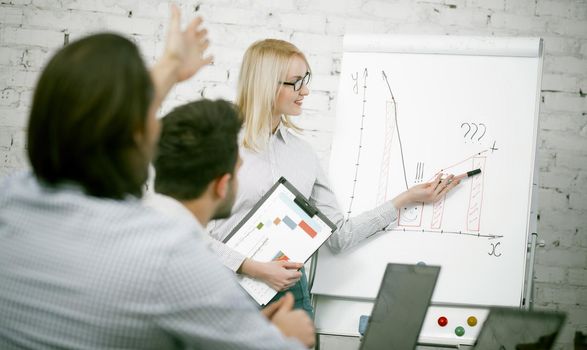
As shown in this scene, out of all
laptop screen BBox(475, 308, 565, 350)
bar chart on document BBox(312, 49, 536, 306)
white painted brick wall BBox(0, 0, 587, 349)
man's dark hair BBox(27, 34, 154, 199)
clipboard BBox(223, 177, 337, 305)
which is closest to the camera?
man's dark hair BBox(27, 34, 154, 199)

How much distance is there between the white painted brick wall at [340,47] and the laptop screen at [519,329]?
47.6 inches

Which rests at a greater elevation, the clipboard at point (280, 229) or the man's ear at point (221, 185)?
the man's ear at point (221, 185)

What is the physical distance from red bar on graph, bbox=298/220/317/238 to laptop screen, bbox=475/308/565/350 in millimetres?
561

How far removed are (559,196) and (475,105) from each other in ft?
2.41

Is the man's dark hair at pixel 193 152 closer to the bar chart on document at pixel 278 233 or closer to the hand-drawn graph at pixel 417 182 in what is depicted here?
the bar chart on document at pixel 278 233

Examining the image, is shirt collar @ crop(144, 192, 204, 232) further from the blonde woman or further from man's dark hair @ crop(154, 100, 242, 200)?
the blonde woman

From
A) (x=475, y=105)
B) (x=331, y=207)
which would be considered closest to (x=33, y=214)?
(x=331, y=207)

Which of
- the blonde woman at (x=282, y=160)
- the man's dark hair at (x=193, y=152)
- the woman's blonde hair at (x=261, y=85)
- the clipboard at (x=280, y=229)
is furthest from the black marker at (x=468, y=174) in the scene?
the man's dark hair at (x=193, y=152)

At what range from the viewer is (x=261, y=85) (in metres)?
1.72

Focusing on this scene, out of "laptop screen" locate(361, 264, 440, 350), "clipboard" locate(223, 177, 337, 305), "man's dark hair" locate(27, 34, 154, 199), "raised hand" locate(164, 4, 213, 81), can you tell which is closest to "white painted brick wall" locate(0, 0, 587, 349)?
"clipboard" locate(223, 177, 337, 305)

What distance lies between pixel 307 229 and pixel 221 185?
0.70 metres

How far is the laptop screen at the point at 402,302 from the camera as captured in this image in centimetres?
118

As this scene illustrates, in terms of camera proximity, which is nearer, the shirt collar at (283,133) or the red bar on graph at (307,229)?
the red bar on graph at (307,229)

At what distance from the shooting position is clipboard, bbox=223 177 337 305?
5.37ft
